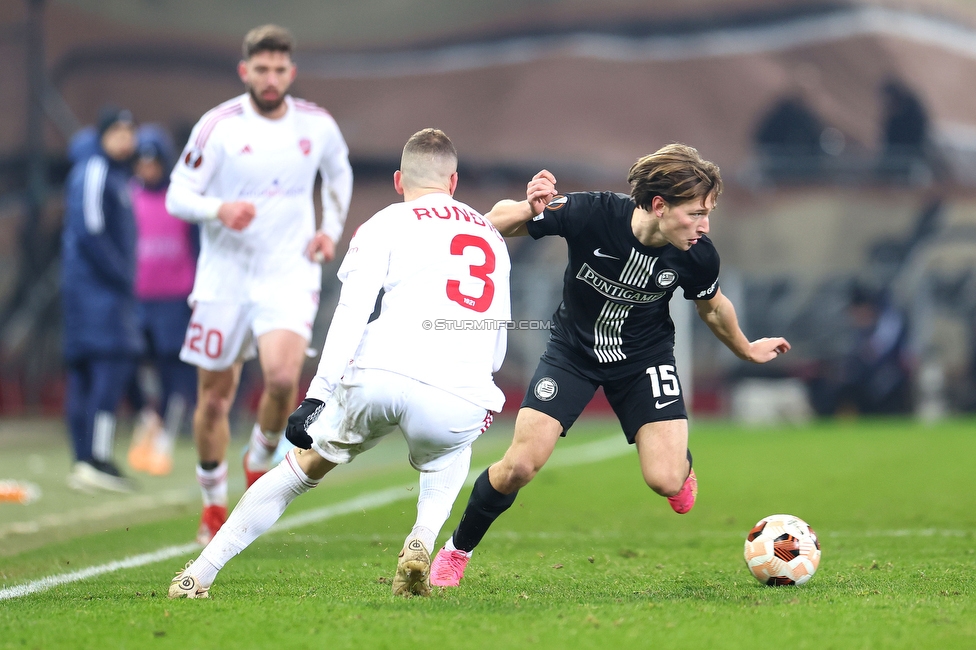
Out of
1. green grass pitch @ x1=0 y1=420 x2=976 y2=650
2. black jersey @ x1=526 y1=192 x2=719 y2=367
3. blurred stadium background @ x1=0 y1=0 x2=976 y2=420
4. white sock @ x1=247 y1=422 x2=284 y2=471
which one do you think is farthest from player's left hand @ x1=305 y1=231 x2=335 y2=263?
blurred stadium background @ x1=0 y1=0 x2=976 y2=420

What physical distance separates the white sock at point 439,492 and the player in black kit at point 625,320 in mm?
271

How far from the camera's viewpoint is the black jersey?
5031mm

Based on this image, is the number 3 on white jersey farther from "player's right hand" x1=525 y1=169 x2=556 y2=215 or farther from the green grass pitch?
the green grass pitch

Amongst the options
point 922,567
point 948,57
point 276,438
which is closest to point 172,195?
point 276,438

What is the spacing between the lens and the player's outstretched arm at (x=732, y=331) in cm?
523

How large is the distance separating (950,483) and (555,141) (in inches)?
589

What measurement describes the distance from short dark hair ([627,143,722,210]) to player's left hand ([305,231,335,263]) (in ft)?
6.83

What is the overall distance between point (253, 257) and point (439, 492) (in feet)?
7.54

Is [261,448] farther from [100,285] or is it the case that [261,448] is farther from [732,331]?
[100,285]

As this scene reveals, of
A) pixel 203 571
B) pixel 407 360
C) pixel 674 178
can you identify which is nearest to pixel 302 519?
pixel 203 571

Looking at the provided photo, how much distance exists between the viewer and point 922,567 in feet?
16.9

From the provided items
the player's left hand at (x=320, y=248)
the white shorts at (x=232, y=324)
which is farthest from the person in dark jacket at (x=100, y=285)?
the player's left hand at (x=320, y=248)

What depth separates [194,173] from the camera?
247 inches

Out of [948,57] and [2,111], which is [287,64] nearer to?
[2,111]
